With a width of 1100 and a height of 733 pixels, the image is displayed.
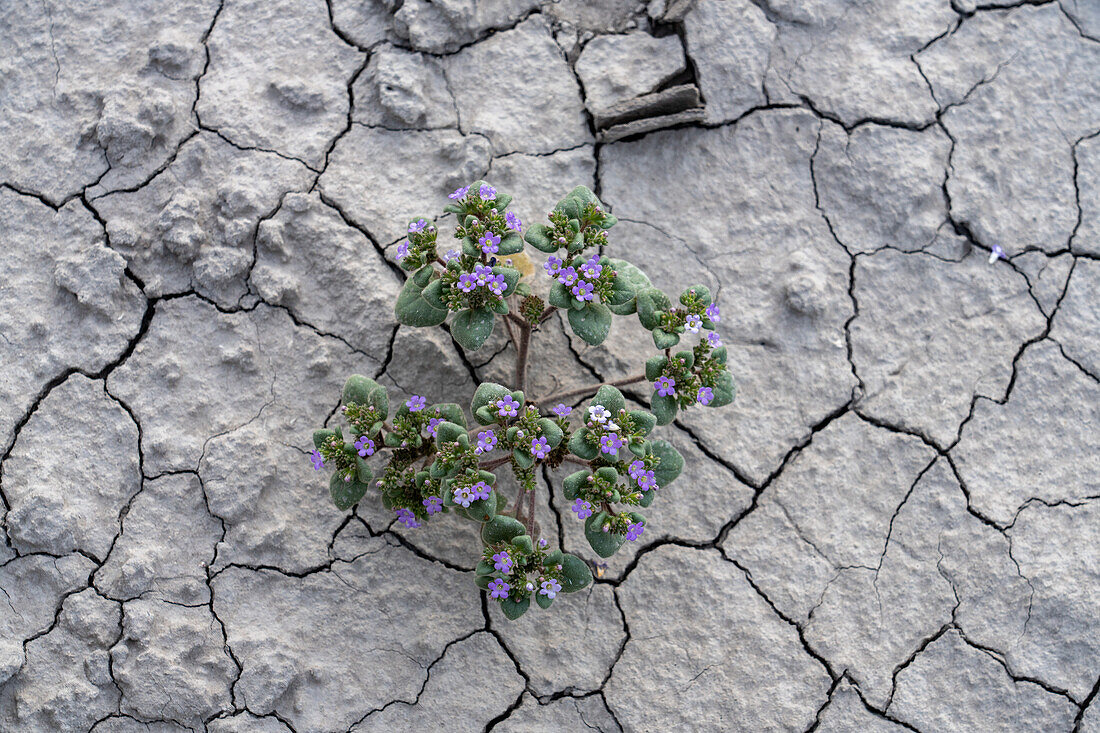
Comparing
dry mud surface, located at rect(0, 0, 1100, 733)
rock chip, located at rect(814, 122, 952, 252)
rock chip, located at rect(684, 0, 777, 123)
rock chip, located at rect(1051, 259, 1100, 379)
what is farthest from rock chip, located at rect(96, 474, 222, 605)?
rock chip, located at rect(1051, 259, 1100, 379)

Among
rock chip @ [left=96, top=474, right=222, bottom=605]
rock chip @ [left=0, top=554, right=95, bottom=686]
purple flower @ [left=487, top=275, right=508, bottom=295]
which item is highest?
purple flower @ [left=487, top=275, right=508, bottom=295]

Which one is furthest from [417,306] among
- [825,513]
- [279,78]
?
[825,513]

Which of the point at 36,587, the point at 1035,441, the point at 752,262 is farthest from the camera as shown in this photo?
the point at 752,262

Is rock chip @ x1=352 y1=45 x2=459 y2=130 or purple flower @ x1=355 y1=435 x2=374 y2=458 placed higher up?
rock chip @ x1=352 y1=45 x2=459 y2=130

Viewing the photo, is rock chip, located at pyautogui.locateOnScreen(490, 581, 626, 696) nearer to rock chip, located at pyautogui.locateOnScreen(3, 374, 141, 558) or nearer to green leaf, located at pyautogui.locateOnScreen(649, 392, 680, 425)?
green leaf, located at pyautogui.locateOnScreen(649, 392, 680, 425)

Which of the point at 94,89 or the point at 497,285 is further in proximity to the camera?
the point at 94,89

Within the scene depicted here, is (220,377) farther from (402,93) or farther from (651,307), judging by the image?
(651,307)

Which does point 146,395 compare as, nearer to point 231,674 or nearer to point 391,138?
point 231,674
